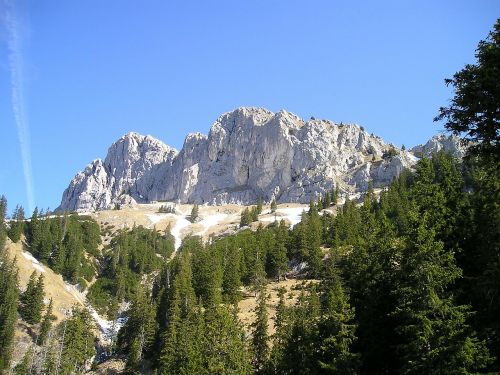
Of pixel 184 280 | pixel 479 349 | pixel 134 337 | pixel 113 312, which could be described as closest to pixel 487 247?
pixel 479 349

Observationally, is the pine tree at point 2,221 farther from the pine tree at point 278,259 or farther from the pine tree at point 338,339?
the pine tree at point 338,339

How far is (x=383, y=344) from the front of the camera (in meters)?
32.2

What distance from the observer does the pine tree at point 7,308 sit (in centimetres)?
8694

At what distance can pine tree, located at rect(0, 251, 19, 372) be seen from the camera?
285ft

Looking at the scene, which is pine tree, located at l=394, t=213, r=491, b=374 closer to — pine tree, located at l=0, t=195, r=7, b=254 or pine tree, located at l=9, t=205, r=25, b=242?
pine tree, located at l=0, t=195, r=7, b=254

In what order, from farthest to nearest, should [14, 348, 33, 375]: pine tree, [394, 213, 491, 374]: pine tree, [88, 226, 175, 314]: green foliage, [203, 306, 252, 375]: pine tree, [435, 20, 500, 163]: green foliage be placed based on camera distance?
[88, 226, 175, 314]: green foliage
[14, 348, 33, 375]: pine tree
[203, 306, 252, 375]: pine tree
[394, 213, 491, 374]: pine tree
[435, 20, 500, 163]: green foliage

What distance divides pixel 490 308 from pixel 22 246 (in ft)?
462

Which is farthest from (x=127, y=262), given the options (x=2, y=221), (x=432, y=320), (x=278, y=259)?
(x=432, y=320)

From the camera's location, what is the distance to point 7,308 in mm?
93438

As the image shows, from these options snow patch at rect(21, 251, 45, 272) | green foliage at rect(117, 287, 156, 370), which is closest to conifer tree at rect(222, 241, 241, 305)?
green foliage at rect(117, 287, 156, 370)

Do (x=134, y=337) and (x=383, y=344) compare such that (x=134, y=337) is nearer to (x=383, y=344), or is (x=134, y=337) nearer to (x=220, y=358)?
(x=220, y=358)

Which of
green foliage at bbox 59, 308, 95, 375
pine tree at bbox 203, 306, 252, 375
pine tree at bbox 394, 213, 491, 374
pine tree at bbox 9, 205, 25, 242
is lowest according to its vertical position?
green foliage at bbox 59, 308, 95, 375

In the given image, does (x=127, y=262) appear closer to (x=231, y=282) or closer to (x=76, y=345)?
(x=76, y=345)

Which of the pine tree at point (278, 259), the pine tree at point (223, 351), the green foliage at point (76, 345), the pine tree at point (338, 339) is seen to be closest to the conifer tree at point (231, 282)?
the pine tree at point (278, 259)
